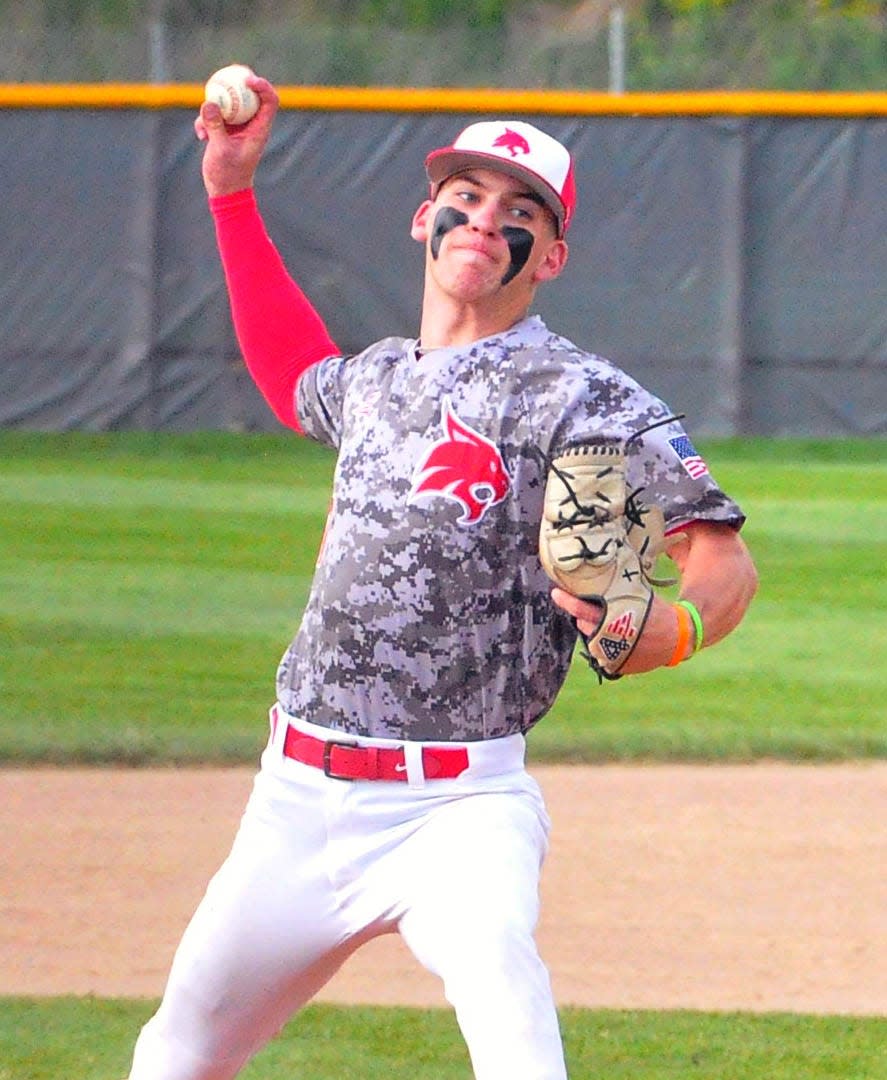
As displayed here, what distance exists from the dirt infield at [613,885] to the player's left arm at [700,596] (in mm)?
1841

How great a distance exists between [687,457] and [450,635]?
443 millimetres

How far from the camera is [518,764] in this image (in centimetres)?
303

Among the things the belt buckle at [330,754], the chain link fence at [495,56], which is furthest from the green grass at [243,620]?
the chain link fence at [495,56]

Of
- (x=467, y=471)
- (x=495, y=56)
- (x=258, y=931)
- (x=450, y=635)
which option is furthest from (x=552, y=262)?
(x=495, y=56)

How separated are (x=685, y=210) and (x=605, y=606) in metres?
12.9

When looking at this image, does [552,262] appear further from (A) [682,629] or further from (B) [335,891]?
(B) [335,891]

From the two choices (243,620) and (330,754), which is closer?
(330,754)

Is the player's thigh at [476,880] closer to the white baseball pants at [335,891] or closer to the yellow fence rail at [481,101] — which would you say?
the white baseball pants at [335,891]

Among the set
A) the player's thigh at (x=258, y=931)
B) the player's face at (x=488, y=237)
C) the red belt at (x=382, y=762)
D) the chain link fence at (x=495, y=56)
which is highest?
the chain link fence at (x=495, y=56)

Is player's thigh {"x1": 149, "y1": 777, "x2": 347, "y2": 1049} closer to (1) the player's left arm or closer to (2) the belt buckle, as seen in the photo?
(2) the belt buckle

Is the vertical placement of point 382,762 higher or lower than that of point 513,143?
lower

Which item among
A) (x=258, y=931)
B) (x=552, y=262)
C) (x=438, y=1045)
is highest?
(x=552, y=262)

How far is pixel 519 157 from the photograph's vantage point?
10.1 ft

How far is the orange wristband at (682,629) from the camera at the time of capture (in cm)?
283
